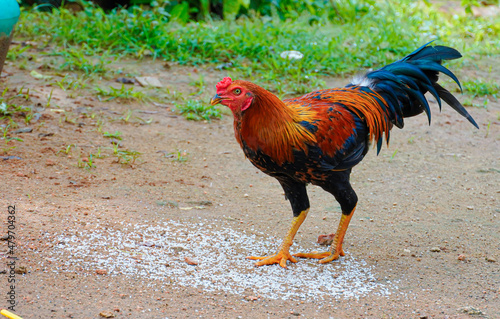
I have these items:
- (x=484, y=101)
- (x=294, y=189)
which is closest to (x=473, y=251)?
(x=294, y=189)

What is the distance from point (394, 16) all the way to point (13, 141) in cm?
718

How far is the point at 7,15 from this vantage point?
4.68 metres

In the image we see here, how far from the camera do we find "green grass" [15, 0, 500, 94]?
24.2ft

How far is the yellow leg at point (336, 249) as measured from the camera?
3.86 meters

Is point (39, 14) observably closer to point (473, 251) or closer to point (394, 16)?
point (394, 16)

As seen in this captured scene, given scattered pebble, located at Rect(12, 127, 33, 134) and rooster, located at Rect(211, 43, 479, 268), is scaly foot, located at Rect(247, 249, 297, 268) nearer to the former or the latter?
rooster, located at Rect(211, 43, 479, 268)

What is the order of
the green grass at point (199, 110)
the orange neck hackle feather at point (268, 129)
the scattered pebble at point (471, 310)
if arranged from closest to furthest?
the scattered pebble at point (471, 310) → the orange neck hackle feather at point (268, 129) → the green grass at point (199, 110)

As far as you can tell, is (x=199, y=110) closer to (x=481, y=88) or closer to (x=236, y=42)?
(x=236, y=42)

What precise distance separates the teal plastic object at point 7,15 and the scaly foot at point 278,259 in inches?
118

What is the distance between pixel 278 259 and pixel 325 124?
1.03 m

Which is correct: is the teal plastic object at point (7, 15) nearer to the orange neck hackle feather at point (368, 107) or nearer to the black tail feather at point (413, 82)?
the orange neck hackle feather at point (368, 107)

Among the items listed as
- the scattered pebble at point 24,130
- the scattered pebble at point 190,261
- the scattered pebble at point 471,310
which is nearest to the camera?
the scattered pebble at point 471,310

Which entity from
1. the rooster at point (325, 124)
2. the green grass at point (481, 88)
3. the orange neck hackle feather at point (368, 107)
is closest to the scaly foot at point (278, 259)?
the rooster at point (325, 124)

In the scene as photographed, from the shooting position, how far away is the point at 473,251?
4.09 meters
